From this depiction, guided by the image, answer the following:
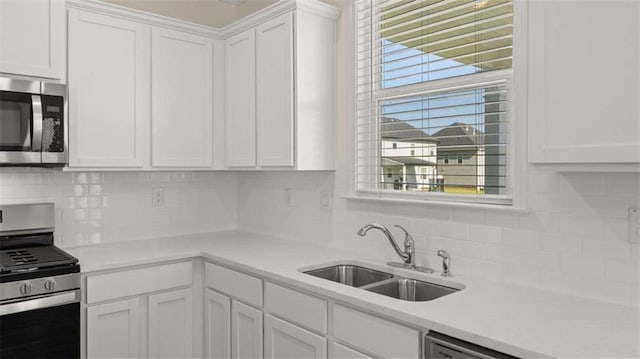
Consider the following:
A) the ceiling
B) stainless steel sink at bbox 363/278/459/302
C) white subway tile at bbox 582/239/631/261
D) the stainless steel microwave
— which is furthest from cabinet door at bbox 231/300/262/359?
the ceiling

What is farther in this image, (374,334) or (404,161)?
(404,161)

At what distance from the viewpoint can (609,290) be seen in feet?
5.56

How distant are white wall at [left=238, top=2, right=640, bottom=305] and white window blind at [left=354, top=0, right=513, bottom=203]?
11 centimetres

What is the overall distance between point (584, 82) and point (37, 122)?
2.38m

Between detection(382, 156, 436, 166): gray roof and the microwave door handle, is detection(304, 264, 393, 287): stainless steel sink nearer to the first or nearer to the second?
detection(382, 156, 436, 166): gray roof

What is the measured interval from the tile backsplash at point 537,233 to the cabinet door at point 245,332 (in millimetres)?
684

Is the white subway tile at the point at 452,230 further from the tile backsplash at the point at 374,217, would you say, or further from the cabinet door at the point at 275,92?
the cabinet door at the point at 275,92

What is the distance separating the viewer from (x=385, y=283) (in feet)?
7.03

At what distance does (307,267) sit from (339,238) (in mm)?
509

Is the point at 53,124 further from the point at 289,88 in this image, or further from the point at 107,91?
the point at 289,88

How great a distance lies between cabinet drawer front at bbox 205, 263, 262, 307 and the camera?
232 centimetres

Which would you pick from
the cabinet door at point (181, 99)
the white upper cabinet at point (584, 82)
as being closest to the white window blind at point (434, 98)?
the white upper cabinet at point (584, 82)

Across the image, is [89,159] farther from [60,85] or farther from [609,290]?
[609,290]

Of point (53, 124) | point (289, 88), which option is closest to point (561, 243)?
point (289, 88)
